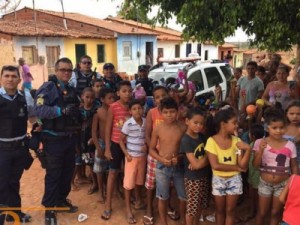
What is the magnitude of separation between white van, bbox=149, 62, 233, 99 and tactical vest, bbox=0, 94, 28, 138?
5254 mm

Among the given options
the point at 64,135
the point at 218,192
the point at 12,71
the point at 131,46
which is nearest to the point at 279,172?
the point at 218,192

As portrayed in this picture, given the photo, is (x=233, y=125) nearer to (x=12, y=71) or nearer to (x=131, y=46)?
(x=12, y=71)

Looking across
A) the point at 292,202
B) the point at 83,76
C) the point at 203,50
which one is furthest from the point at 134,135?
the point at 203,50

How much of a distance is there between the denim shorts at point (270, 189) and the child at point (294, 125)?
40 cm

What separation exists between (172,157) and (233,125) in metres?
0.76

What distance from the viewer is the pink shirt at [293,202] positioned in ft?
8.05

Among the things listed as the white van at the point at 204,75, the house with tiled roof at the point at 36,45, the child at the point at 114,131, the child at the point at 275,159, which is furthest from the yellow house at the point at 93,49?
the child at the point at 275,159

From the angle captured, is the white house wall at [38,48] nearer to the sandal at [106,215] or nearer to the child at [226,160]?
the sandal at [106,215]

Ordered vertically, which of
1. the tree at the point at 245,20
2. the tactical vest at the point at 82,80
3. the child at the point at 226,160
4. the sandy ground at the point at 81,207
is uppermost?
the tree at the point at 245,20

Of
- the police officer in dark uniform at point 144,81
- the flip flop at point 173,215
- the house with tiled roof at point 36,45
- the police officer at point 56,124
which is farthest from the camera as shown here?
the house with tiled roof at point 36,45

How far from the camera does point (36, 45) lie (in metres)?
17.0

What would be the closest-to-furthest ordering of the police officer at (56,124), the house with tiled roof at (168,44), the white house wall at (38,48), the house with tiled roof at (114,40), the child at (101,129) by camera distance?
the police officer at (56,124) → the child at (101,129) → the white house wall at (38,48) → the house with tiled roof at (114,40) → the house with tiled roof at (168,44)

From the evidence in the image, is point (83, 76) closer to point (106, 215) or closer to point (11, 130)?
point (11, 130)

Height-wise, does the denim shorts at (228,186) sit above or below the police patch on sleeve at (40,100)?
below
